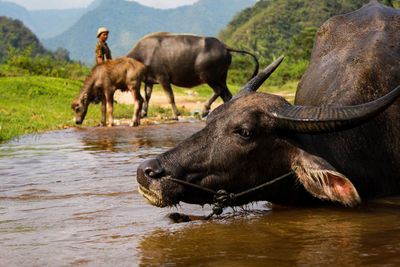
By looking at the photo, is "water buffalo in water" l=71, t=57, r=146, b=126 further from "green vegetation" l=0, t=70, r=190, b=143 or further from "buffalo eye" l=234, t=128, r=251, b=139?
"buffalo eye" l=234, t=128, r=251, b=139

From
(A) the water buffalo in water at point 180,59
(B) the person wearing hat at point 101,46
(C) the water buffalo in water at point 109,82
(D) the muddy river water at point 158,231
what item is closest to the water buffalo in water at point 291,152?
(D) the muddy river water at point 158,231

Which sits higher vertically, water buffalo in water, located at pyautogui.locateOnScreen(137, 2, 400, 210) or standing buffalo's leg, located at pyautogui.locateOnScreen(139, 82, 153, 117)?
standing buffalo's leg, located at pyautogui.locateOnScreen(139, 82, 153, 117)

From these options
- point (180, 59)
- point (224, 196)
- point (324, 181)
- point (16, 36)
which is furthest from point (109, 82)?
point (16, 36)

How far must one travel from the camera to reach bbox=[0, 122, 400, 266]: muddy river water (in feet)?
8.19

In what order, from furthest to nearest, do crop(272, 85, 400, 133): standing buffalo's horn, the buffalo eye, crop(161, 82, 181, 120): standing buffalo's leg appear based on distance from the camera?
crop(161, 82, 181, 120): standing buffalo's leg, the buffalo eye, crop(272, 85, 400, 133): standing buffalo's horn

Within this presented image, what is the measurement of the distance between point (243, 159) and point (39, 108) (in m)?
10.5

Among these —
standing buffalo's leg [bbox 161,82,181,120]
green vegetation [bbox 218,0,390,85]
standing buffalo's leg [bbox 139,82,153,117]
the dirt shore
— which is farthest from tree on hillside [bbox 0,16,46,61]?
standing buffalo's leg [bbox 161,82,181,120]

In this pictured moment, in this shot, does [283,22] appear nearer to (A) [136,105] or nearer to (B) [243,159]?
(A) [136,105]

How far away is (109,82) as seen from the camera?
11.5 metres

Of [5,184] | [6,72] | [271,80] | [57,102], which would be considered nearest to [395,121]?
[5,184]

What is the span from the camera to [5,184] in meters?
4.70

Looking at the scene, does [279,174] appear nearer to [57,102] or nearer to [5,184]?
[5,184]

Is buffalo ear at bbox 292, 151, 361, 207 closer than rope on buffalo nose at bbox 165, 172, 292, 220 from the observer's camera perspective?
Yes

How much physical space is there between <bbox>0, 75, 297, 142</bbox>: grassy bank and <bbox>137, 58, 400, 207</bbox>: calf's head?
19.5ft
